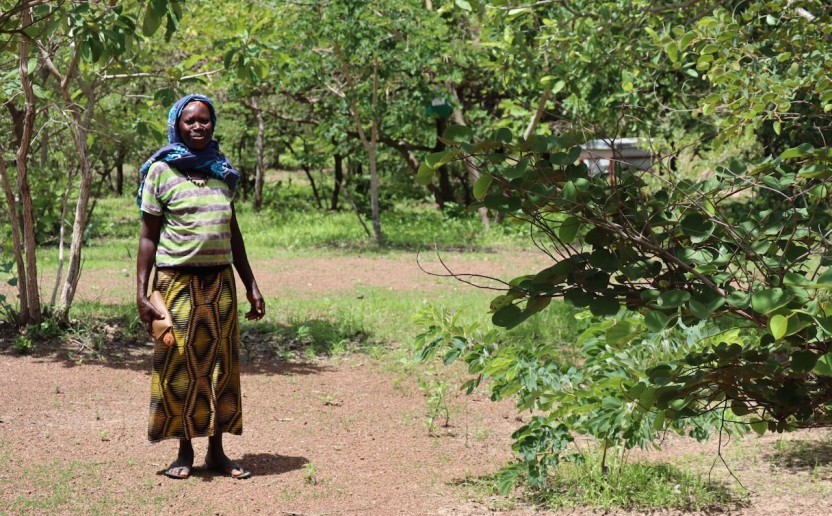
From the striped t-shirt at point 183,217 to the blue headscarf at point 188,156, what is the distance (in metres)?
0.05

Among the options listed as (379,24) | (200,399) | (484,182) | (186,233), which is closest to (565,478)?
(200,399)

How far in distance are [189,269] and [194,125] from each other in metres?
0.64

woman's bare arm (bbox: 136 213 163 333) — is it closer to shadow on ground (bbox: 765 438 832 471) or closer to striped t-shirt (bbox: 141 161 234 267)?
striped t-shirt (bbox: 141 161 234 267)

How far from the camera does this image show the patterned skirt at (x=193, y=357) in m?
4.62

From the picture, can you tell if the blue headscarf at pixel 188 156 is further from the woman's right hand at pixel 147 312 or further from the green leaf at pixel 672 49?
the green leaf at pixel 672 49

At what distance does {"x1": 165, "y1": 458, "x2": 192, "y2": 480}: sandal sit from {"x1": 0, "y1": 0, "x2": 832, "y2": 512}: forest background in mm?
1212

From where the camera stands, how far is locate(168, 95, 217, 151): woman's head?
4633 millimetres

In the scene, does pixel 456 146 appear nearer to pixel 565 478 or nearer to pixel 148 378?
pixel 565 478

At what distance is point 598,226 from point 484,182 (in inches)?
12.2

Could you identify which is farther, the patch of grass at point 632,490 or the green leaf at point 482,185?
the patch of grass at point 632,490

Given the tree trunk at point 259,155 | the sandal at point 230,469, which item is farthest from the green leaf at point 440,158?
the tree trunk at point 259,155

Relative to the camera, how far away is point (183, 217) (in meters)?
4.59

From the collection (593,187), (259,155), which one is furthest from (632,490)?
(259,155)

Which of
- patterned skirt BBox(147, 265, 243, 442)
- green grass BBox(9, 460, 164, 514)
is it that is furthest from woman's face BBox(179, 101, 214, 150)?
green grass BBox(9, 460, 164, 514)
